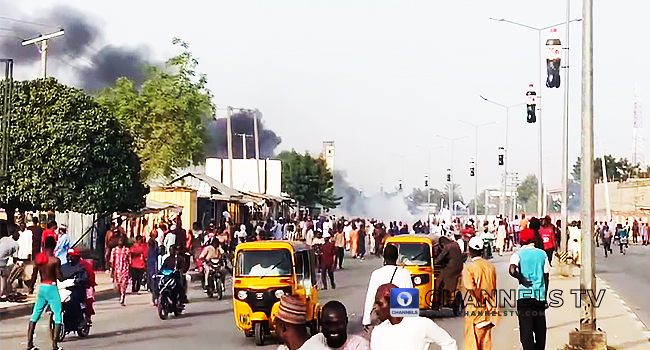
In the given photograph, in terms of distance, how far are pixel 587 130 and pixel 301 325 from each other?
9.52 m

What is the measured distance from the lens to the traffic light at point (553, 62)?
→ 17922 mm

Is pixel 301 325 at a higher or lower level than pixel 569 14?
lower

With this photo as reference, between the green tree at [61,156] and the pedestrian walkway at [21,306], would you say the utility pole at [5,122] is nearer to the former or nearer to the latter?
the green tree at [61,156]

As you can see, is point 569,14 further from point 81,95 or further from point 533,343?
point 533,343

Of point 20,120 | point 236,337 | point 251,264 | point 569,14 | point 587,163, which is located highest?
point 569,14

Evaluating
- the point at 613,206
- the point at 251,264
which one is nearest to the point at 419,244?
the point at 251,264

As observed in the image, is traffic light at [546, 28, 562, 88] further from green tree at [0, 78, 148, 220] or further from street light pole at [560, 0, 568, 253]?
green tree at [0, 78, 148, 220]

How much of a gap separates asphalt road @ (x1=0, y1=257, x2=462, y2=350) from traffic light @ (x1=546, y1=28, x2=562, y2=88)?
14.5 feet

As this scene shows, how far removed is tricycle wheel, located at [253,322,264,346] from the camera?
15430 mm

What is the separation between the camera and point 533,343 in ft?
39.1

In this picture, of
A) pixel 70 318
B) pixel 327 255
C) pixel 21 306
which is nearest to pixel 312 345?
pixel 70 318

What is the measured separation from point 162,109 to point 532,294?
32702 mm

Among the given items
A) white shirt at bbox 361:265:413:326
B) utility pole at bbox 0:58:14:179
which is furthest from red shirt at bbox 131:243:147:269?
white shirt at bbox 361:265:413:326

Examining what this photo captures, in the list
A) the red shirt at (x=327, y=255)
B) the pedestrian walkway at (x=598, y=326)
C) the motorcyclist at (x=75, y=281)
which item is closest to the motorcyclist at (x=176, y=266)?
the motorcyclist at (x=75, y=281)
